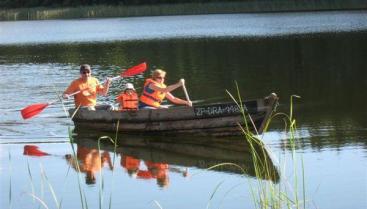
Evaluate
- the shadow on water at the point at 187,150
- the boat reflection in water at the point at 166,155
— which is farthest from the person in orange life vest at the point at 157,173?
the shadow on water at the point at 187,150

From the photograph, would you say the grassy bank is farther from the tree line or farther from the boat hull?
the boat hull

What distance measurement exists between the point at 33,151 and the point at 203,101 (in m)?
5.84

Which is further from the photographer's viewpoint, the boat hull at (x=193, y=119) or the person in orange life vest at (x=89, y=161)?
the boat hull at (x=193, y=119)

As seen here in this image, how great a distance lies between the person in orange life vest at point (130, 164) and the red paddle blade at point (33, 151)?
1321 mm

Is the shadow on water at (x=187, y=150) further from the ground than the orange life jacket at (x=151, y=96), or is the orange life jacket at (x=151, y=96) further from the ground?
the orange life jacket at (x=151, y=96)

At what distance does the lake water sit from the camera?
29.6ft

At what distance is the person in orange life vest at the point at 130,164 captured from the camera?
410 inches

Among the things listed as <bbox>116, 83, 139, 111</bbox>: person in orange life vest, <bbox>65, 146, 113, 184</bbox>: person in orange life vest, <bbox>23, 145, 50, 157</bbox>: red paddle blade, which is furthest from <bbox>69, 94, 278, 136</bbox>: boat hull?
<bbox>23, 145, 50, 157</bbox>: red paddle blade

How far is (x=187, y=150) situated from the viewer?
11.8 meters

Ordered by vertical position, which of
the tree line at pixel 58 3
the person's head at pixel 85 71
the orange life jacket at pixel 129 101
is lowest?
the tree line at pixel 58 3

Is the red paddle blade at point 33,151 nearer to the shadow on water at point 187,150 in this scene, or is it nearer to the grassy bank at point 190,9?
the shadow on water at point 187,150

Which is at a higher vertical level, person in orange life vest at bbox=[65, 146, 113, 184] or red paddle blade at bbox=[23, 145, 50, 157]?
person in orange life vest at bbox=[65, 146, 113, 184]

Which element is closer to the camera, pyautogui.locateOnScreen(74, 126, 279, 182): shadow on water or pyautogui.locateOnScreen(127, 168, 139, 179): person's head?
pyautogui.locateOnScreen(127, 168, 139, 179): person's head

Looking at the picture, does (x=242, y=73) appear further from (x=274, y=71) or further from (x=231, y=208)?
(x=231, y=208)
